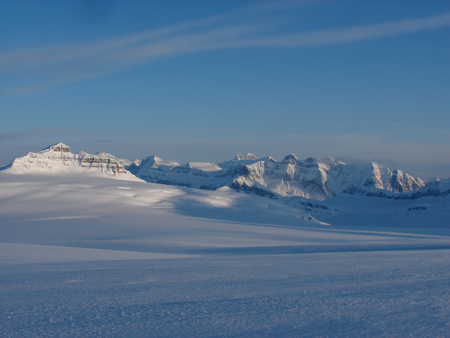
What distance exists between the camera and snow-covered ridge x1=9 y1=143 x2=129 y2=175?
8875 cm

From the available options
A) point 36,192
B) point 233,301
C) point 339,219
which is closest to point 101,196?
point 36,192

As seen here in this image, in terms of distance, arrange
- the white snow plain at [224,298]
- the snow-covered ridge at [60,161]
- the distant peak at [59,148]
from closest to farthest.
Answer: the white snow plain at [224,298] < the snow-covered ridge at [60,161] < the distant peak at [59,148]

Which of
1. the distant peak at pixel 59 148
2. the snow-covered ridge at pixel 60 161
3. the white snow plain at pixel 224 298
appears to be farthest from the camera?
the distant peak at pixel 59 148

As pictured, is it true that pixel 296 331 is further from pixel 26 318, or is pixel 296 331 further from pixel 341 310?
pixel 26 318

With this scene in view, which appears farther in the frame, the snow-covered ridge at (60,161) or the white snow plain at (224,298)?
the snow-covered ridge at (60,161)

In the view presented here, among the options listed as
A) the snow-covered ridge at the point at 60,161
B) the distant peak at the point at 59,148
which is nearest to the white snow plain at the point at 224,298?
the snow-covered ridge at the point at 60,161

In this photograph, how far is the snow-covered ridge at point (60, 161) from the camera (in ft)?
291

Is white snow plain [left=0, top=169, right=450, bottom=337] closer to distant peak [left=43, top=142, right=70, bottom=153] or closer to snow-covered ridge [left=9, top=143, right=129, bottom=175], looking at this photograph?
Answer: snow-covered ridge [left=9, top=143, right=129, bottom=175]

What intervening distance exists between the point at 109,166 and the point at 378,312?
339ft

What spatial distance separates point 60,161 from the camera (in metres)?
97.2

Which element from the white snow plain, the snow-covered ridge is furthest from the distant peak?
the white snow plain

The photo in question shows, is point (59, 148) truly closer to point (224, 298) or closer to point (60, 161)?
point (60, 161)

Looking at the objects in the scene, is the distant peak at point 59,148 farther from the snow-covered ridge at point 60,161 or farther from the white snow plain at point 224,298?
the white snow plain at point 224,298

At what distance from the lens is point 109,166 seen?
10356 cm
